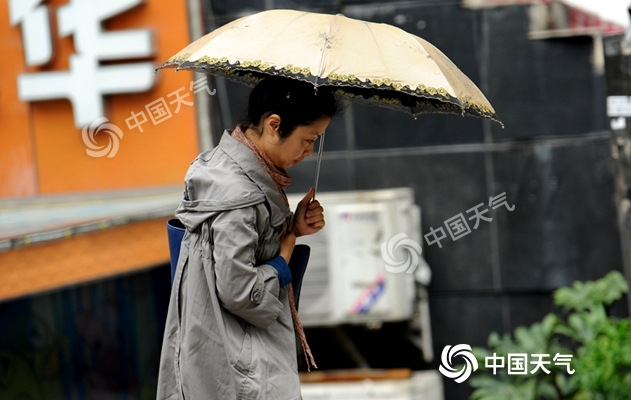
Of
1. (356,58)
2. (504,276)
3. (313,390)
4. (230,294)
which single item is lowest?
(313,390)

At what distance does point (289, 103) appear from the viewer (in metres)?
2.99

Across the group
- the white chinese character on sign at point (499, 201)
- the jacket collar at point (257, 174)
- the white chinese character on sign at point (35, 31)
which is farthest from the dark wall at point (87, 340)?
the jacket collar at point (257, 174)

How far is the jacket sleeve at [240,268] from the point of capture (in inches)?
109

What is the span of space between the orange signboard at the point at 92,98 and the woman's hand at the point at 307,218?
384 cm

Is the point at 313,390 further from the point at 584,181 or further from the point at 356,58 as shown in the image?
the point at 356,58

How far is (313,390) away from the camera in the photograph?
6.27 m

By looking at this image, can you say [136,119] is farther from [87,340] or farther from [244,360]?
[244,360]

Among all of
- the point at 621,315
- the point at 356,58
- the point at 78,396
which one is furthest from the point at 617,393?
the point at 356,58

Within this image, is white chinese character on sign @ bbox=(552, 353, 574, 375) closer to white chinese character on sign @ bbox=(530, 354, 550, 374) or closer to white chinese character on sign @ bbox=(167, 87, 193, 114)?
white chinese character on sign @ bbox=(530, 354, 550, 374)

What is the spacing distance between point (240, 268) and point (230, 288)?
64 mm

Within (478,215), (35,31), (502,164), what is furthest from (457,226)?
(35,31)

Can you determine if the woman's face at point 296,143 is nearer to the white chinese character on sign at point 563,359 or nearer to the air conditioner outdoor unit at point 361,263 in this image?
the air conditioner outdoor unit at point 361,263

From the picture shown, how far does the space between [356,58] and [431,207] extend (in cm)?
374

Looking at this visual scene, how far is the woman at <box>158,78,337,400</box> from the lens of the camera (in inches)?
111
